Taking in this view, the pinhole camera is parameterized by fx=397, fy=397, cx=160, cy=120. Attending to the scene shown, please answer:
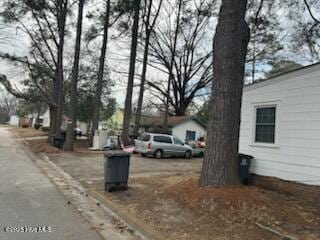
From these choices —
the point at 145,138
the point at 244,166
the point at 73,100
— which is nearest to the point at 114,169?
the point at 244,166

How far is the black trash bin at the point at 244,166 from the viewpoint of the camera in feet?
→ 42.4

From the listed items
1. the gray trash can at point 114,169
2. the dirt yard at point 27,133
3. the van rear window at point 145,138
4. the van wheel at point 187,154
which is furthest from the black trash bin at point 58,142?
the dirt yard at point 27,133

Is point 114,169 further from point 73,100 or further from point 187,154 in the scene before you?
point 187,154

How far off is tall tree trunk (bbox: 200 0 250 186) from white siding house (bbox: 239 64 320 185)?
2.61m

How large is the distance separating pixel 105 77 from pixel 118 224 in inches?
1363

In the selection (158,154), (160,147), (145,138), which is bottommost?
(158,154)

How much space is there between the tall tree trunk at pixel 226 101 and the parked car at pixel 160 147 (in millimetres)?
16921

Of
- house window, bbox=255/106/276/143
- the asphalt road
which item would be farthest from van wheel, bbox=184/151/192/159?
the asphalt road

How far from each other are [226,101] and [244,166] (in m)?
4.28

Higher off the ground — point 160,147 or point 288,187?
point 160,147

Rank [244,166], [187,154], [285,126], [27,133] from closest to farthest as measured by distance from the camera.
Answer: [285,126], [244,166], [187,154], [27,133]

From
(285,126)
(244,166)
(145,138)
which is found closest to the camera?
(285,126)

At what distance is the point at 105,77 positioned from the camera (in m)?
41.7

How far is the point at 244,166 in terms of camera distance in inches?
511
